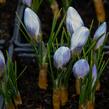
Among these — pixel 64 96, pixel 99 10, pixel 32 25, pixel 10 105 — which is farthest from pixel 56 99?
pixel 99 10

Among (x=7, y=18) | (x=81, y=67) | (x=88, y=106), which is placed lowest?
(x=88, y=106)

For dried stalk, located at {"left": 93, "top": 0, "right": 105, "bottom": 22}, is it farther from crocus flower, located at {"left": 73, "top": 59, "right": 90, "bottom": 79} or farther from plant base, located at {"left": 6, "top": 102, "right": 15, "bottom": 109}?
plant base, located at {"left": 6, "top": 102, "right": 15, "bottom": 109}

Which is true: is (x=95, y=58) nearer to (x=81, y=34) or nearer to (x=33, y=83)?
(x=81, y=34)

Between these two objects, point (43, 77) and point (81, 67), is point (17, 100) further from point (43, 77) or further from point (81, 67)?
point (81, 67)

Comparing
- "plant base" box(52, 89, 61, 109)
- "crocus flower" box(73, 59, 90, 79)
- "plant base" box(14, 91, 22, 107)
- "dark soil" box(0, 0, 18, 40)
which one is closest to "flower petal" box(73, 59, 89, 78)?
"crocus flower" box(73, 59, 90, 79)

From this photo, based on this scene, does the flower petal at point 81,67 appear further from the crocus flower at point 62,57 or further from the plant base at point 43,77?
the plant base at point 43,77

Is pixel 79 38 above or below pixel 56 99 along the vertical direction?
above
